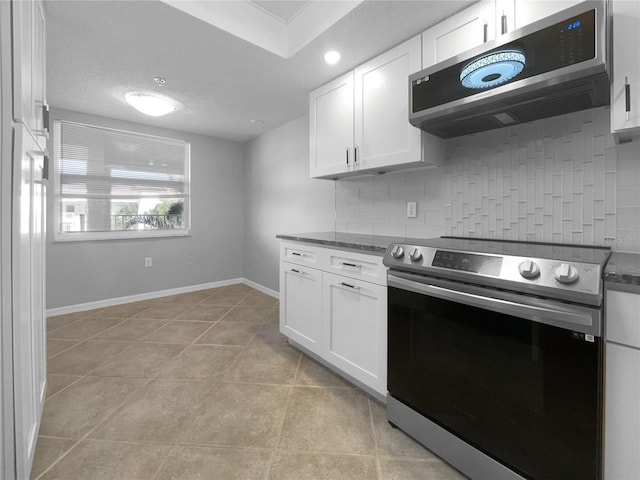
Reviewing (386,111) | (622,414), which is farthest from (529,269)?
(386,111)

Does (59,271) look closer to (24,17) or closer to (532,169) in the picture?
(24,17)

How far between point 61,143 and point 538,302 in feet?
14.7

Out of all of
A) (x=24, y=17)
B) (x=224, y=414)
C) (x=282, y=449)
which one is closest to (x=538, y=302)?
(x=282, y=449)

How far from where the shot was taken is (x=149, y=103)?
2.80m

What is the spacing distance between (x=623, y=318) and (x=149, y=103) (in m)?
3.53

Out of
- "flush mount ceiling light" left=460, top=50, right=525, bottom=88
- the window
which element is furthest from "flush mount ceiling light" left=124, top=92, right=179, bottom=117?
"flush mount ceiling light" left=460, top=50, right=525, bottom=88

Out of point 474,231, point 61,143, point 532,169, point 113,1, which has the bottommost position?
point 474,231

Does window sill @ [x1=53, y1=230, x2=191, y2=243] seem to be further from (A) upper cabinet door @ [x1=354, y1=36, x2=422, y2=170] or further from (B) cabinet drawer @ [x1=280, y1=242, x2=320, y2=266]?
(A) upper cabinet door @ [x1=354, y1=36, x2=422, y2=170]

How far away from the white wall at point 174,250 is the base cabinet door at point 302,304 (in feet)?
7.86

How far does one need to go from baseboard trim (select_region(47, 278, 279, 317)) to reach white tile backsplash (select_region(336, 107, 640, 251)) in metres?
2.59

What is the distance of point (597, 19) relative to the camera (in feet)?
3.52

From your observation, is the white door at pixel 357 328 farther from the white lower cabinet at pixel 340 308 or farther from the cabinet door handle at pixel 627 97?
the cabinet door handle at pixel 627 97

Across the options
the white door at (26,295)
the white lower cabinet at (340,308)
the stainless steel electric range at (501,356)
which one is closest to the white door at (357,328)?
the white lower cabinet at (340,308)

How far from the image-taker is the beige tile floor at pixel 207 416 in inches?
51.9
